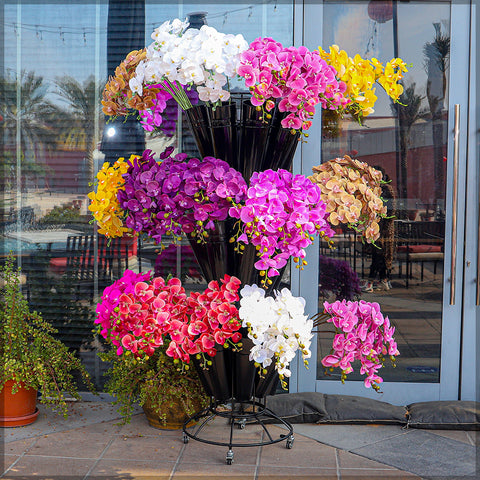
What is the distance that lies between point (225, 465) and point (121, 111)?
4.99 ft

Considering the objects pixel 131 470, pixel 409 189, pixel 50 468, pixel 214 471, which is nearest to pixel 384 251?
pixel 409 189

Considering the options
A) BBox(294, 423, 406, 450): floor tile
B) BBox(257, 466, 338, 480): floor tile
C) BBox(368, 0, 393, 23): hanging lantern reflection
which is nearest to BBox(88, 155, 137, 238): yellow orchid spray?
BBox(257, 466, 338, 480): floor tile

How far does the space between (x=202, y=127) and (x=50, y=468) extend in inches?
60.2

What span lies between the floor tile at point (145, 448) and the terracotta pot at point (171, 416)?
0.29 feet

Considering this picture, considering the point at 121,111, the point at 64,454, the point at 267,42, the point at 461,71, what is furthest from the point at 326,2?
the point at 64,454

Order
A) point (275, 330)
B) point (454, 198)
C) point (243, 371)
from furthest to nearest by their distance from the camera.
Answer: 1. point (454, 198)
2. point (243, 371)
3. point (275, 330)

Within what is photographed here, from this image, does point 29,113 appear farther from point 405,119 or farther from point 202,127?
point 405,119

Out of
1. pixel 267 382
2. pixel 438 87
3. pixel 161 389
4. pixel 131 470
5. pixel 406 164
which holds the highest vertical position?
pixel 438 87

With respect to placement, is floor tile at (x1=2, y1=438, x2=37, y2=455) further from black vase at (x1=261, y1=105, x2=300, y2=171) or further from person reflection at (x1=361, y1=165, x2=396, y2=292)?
person reflection at (x1=361, y1=165, x2=396, y2=292)

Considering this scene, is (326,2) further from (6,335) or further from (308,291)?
(6,335)

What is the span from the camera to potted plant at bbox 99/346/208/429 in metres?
2.84

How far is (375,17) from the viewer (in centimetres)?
325

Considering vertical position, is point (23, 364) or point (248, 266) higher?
point (248, 266)

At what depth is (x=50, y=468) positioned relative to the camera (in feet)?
A: 8.34
